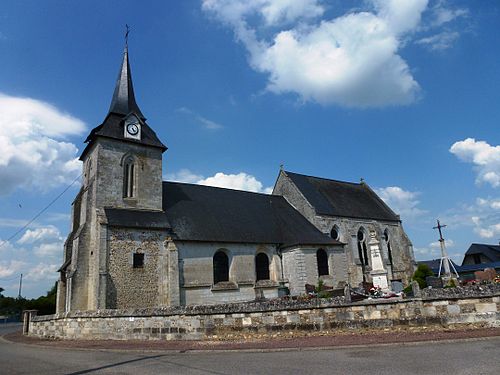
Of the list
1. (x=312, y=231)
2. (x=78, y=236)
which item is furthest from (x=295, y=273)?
(x=78, y=236)

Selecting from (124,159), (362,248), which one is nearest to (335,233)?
(362,248)

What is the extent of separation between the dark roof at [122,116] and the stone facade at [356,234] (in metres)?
12.4

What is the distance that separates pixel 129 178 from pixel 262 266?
10719 mm

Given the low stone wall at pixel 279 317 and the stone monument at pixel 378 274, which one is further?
the stone monument at pixel 378 274

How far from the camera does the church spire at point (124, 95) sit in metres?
25.4

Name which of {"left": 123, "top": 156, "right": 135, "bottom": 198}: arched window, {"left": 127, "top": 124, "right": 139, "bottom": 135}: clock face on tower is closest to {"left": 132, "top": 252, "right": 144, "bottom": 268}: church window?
{"left": 123, "top": 156, "right": 135, "bottom": 198}: arched window

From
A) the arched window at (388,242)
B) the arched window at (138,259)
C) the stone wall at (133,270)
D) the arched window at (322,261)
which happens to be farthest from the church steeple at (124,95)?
the arched window at (388,242)

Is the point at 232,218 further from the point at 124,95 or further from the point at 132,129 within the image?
the point at 124,95

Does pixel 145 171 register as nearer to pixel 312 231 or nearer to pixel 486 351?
pixel 312 231

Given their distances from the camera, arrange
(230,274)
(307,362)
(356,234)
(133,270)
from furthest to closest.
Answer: (356,234), (230,274), (133,270), (307,362)

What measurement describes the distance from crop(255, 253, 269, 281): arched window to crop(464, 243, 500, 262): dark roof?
44.2m

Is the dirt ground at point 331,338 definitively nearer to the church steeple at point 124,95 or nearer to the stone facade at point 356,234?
the church steeple at point 124,95

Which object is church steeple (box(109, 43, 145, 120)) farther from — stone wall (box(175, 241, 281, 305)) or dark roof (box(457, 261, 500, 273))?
dark roof (box(457, 261, 500, 273))

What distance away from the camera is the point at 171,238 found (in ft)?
72.9
